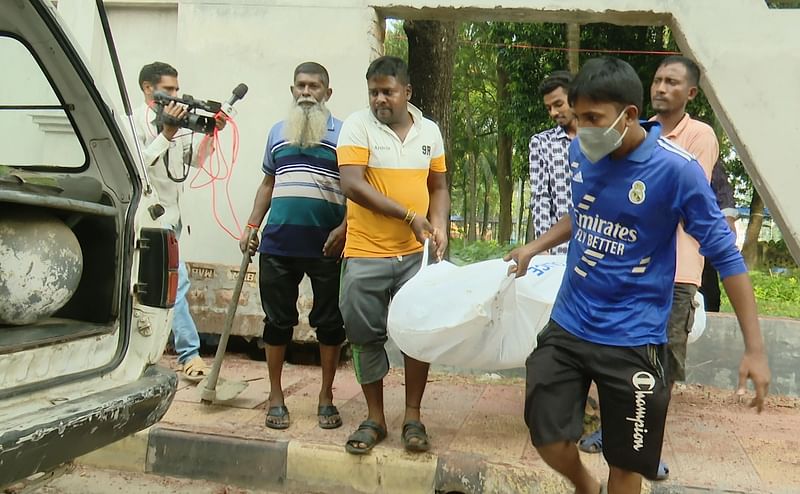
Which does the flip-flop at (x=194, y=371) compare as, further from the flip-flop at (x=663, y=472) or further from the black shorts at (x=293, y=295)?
the flip-flop at (x=663, y=472)

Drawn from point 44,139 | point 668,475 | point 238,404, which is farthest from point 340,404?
point 44,139

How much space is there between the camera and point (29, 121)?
4293mm

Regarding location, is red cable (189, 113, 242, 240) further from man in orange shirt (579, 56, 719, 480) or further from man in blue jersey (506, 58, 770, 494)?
man in blue jersey (506, 58, 770, 494)

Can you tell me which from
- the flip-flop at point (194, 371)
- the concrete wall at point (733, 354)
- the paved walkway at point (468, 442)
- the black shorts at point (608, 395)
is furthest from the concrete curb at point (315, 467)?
the concrete wall at point (733, 354)

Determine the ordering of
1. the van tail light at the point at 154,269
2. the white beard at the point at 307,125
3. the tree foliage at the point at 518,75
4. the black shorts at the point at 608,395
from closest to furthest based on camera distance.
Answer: the black shorts at the point at 608,395, the van tail light at the point at 154,269, the white beard at the point at 307,125, the tree foliage at the point at 518,75

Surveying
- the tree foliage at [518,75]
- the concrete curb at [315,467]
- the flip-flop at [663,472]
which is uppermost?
the tree foliage at [518,75]

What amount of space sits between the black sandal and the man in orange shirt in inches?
49.8

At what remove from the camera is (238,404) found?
3963mm

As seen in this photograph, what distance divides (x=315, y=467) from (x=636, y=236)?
1.86m

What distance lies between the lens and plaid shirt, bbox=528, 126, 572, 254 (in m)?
3.75

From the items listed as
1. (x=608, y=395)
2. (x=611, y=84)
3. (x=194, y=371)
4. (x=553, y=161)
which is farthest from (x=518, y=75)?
(x=608, y=395)

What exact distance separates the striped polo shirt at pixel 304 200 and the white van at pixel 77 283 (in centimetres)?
82

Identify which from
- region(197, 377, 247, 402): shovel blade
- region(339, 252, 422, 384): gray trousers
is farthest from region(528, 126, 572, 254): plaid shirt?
region(197, 377, 247, 402): shovel blade

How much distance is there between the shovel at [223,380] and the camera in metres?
3.80
